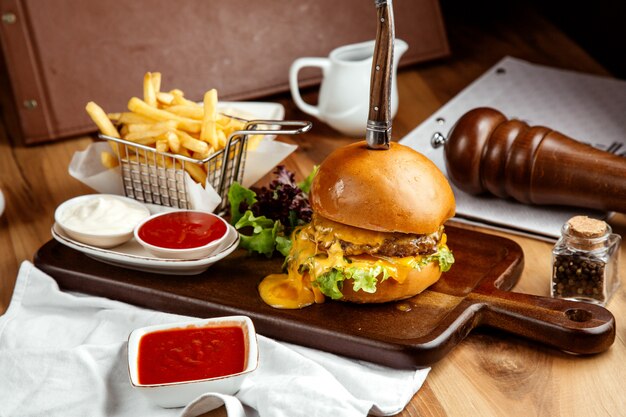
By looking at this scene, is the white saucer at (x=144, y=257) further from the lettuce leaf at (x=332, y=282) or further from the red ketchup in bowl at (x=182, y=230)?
the lettuce leaf at (x=332, y=282)

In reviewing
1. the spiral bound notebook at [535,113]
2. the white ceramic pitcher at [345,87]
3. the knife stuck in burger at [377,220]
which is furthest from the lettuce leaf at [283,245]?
the white ceramic pitcher at [345,87]

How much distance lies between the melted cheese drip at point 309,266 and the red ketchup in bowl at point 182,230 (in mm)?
186

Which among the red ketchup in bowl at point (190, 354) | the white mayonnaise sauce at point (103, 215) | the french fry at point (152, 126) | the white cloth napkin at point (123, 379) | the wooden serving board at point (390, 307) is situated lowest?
the white cloth napkin at point (123, 379)

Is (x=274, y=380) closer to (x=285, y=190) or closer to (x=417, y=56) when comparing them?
(x=285, y=190)

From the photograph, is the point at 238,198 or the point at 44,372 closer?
the point at 44,372

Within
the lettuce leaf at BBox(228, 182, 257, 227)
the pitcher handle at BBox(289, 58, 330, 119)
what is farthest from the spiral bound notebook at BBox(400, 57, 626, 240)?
the lettuce leaf at BBox(228, 182, 257, 227)

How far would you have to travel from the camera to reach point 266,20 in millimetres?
3307

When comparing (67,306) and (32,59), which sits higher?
(32,59)

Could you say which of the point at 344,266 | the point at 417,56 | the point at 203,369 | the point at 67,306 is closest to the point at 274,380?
the point at 203,369

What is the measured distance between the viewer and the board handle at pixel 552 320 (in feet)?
6.29

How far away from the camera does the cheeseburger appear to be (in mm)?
1975

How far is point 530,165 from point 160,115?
3.35ft

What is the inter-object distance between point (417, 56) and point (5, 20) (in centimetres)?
155

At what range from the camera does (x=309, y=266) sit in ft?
6.64
